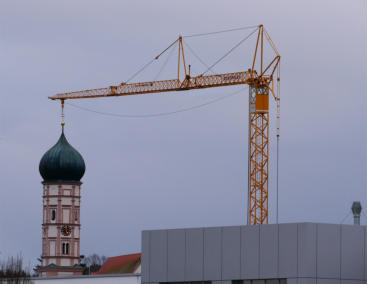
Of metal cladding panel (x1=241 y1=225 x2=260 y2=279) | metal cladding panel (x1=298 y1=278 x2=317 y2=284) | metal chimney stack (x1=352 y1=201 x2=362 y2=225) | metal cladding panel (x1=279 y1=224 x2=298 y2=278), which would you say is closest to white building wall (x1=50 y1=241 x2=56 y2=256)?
metal chimney stack (x1=352 y1=201 x2=362 y2=225)

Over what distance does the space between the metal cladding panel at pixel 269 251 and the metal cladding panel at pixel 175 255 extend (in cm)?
569

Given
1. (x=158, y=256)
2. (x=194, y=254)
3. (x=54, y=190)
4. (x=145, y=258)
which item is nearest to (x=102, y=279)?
(x=145, y=258)

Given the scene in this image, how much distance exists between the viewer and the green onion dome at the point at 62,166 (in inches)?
7470

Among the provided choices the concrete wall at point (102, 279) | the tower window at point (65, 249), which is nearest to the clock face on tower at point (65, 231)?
the tower window at point (65, 249)

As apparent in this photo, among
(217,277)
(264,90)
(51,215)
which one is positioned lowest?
(217,277)

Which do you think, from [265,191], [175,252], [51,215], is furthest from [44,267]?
[175,252]

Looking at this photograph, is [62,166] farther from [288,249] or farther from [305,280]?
[305,280]

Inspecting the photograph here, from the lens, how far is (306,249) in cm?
7106

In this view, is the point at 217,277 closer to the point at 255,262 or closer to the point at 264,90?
the point at 255,262

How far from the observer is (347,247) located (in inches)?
2854

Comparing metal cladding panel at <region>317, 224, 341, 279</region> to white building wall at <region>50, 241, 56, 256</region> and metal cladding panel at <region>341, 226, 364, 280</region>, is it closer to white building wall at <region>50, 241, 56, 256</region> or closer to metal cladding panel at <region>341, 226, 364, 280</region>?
metal cladding panel at <region>341, 226, 364, 280</region>

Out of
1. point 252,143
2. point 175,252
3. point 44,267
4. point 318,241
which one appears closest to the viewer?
point 318,241

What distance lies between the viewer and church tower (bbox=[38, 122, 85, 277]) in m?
186

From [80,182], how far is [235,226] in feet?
386
